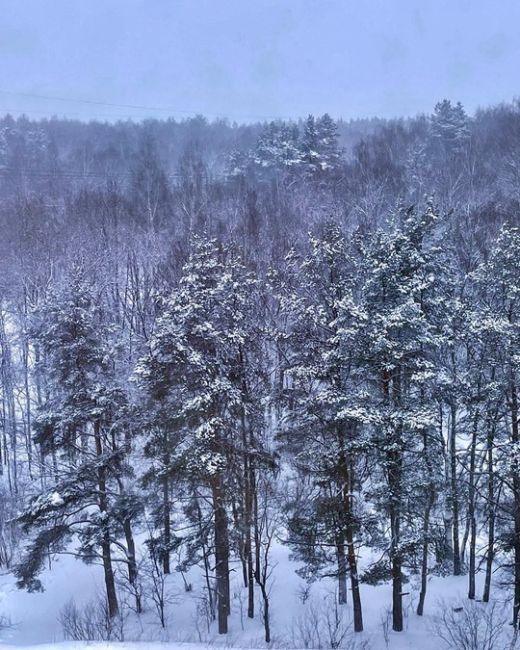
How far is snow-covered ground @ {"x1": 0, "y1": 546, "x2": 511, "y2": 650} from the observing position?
1502 cm

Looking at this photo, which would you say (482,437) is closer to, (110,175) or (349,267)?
(349,267)

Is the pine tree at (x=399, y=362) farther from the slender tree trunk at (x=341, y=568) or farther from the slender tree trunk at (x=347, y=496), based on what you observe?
the slender tree trunk at (x=341, y=568)

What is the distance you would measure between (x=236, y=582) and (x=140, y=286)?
20232 mm

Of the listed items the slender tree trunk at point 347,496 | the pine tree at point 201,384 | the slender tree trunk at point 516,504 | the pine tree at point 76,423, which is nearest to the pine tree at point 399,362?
the slender tree trunk at point 347,496

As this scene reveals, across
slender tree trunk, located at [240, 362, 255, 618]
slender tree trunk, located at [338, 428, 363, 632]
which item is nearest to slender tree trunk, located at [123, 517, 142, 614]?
slender tree trunk, located at [240, 362, 255, 618]

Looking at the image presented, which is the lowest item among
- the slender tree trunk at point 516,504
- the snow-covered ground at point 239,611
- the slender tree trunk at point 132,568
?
the snow-covered ground at point 239,611

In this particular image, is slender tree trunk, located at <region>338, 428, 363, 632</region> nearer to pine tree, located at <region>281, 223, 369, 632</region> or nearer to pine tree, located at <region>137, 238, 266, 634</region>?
pine tree, located at <region>281, 223, 369, 632</region>

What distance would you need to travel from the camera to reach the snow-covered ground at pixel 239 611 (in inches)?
591

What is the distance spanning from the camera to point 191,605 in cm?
1784

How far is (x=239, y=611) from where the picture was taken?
674 inches

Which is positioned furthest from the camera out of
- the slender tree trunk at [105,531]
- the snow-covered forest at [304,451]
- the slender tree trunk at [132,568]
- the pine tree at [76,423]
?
the slender tree trunk at [132,568]

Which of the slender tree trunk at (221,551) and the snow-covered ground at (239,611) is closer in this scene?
the slender tree trunk at (221,551)

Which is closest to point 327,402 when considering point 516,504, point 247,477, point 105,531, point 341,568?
point 247,477

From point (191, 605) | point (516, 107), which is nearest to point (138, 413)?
point (191, 605)
